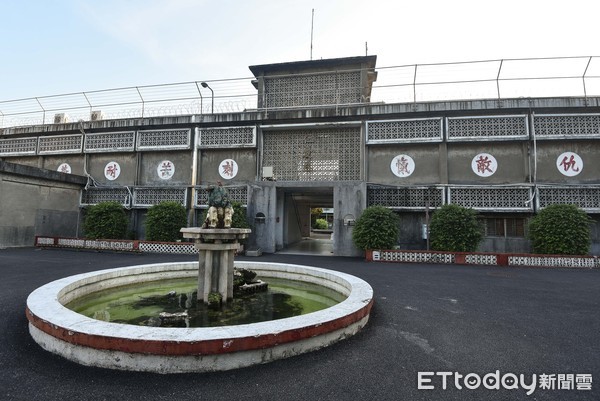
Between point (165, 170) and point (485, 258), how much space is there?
1695cm

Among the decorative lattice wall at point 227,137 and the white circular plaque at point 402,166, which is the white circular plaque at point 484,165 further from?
the decorative lattice wall at point 227,137

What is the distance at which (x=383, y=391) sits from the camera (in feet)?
8.82

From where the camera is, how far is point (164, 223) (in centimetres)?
1420

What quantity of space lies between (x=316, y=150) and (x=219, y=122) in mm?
5784

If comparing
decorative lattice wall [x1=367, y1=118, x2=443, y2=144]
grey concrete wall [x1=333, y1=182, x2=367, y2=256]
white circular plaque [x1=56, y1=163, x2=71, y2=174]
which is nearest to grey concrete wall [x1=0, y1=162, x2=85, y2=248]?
white circular plaque [x1=56, y1=163, x2=71, y2=174]

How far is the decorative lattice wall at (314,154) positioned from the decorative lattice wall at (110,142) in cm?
843

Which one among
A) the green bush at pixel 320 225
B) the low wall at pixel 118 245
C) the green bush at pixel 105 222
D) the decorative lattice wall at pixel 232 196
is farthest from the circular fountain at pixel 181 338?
the green bush at pixel 320 225

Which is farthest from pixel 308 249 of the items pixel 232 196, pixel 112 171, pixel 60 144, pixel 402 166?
pixel 60 144

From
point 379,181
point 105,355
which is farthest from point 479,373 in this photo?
point 379,181

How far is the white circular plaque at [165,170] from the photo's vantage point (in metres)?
17.1

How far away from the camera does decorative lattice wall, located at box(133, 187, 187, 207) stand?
53.7 ft

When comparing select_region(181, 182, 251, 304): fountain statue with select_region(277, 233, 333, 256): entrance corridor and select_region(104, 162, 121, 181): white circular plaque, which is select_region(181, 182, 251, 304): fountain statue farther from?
select_region(104, 162, 121, 181): white circular plaque

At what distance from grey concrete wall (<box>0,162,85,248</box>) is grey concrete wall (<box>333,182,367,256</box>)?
51.1 ft

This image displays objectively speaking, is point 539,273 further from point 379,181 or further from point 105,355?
point 105,355
